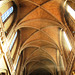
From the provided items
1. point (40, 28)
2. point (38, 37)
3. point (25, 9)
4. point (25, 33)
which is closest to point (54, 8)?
point (40, 28)

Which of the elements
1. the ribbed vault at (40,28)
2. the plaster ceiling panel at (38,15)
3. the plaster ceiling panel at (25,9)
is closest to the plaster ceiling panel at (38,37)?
the ribbed vault at (40,28)

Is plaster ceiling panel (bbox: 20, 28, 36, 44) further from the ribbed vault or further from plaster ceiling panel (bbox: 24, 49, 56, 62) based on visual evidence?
plaster ceiling panel (bbox: 24, 49, 56, 62)

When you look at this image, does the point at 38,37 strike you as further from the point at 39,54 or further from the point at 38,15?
the point at 39,54

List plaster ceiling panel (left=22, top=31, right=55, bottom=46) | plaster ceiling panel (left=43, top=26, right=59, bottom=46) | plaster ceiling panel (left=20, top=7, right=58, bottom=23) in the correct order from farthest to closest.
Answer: plaster ceiling panel (left=22, top=31, right=55, bottom=46), plaster ceiling panel (left=43, top=26, right=59, bottom=46), plaster ceiling panel (left=20, top=7, right=58, bottom=23)

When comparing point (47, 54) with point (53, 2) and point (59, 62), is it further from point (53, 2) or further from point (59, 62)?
point (53, 2)

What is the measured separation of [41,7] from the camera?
1563 cm

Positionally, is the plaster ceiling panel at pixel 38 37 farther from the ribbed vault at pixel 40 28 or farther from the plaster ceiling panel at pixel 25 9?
the plaster ceiling panel at pixel 25 9

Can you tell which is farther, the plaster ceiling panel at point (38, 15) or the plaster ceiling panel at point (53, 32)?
the plaster ceiling panel at point (53, 32)

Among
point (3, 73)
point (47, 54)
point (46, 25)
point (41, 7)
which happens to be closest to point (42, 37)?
point (46, 25)

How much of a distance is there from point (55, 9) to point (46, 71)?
18845 millimetres

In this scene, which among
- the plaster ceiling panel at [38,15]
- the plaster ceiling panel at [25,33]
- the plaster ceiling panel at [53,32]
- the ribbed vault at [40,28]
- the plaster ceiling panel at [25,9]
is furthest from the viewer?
the plaster ceiling panel at [25,33]

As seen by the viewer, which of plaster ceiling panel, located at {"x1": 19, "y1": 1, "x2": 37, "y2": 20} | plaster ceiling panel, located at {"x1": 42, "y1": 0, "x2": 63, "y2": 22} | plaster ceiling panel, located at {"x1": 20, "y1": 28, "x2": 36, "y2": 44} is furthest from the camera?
plaster ceiling panel, located at {"x1": 20, "y1": 28, "x2": 36, "y2": 44}

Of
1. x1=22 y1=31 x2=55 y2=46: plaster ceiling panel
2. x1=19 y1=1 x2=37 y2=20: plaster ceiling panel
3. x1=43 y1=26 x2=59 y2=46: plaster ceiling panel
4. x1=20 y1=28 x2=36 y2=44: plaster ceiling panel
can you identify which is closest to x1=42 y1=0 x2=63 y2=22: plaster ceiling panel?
x1=19 y1=1 x2=37 y2=20: plaster ceiling panel

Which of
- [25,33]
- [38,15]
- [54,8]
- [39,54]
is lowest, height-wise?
[39,54]
